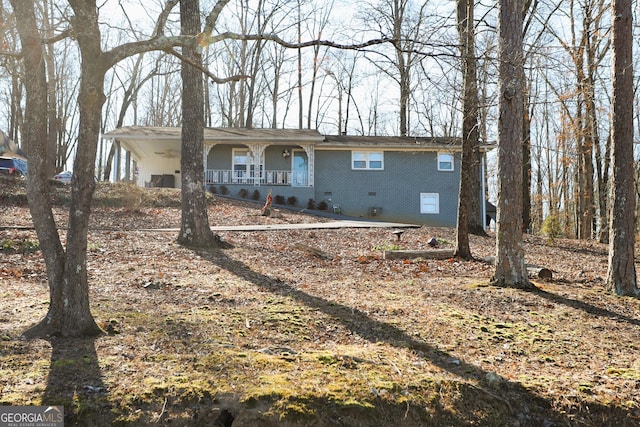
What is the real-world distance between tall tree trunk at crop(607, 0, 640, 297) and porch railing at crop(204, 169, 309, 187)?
51.9 ft

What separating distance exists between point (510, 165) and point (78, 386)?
19.9ft

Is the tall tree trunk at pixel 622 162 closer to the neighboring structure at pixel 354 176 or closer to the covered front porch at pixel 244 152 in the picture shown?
the neighboring structure at pixel 354 176

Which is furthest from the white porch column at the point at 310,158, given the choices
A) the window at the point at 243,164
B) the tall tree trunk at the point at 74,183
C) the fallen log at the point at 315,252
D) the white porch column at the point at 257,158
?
the tall tree trunk at the point at 74,183

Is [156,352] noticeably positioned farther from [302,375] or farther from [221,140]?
[221,140]

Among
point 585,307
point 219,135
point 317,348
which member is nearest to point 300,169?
point 219,135

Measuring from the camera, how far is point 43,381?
10.8 ft

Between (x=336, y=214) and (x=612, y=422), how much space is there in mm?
17481

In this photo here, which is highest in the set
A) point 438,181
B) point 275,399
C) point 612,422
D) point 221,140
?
point 221,140

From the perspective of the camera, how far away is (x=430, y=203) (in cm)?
2211

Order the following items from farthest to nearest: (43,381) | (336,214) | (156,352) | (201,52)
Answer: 1. (336,214)
2. (201,52)
3. (156,352)
4. (43,381)

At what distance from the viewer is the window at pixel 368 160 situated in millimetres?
22234

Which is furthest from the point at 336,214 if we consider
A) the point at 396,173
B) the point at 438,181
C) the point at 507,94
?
the point at 507,94

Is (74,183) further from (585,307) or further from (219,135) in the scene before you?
(219,135)

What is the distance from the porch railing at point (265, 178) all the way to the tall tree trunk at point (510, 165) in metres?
15.4
